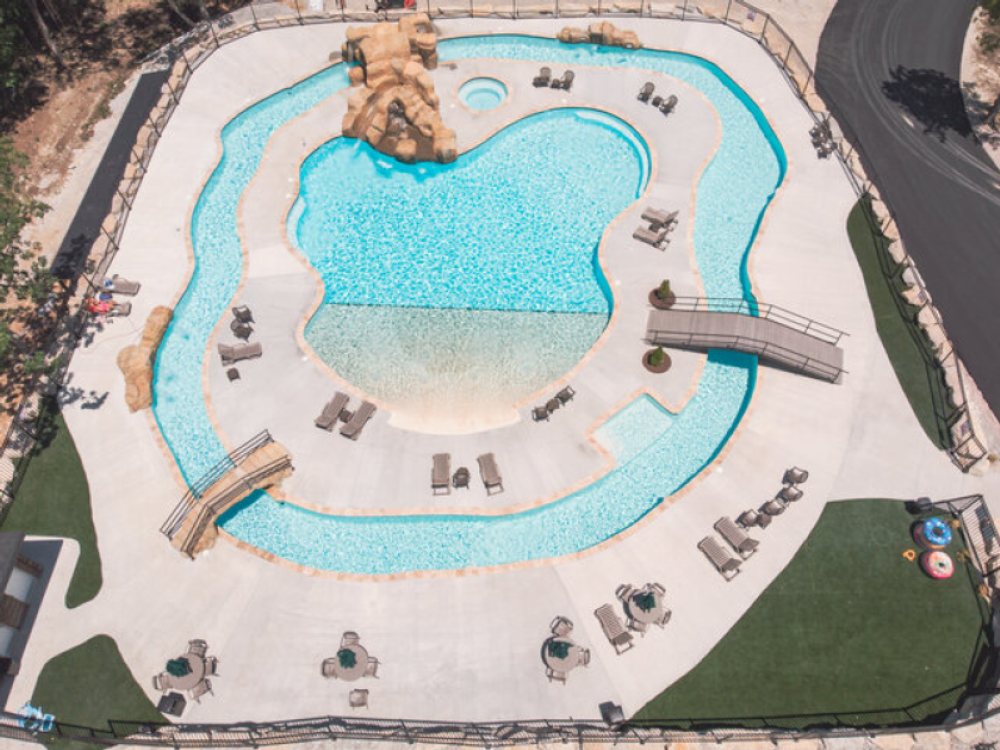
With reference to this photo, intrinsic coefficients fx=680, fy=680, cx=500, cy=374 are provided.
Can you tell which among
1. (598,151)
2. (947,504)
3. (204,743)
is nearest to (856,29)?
(598,151)

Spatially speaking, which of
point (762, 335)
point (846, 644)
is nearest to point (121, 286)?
point (762, 335)

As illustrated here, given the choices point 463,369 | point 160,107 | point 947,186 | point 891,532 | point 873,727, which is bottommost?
point 873,727

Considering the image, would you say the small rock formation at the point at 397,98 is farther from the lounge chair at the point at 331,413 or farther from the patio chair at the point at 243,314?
the lounge chair at the point at 331,413

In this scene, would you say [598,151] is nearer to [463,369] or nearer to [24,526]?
[463,369]

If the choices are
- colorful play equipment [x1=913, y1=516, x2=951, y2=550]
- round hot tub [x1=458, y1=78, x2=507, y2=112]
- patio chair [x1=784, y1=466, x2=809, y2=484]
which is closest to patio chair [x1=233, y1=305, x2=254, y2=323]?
round hot tub [x1=458, y1=78, x2=507, y2=112]

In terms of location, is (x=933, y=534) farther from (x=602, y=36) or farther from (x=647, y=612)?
(x=602, y=36)

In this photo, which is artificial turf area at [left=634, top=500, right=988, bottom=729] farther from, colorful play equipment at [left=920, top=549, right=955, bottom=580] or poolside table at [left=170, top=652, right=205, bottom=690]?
poolside table at [left=170, top=652, right=205, bottom=690]
